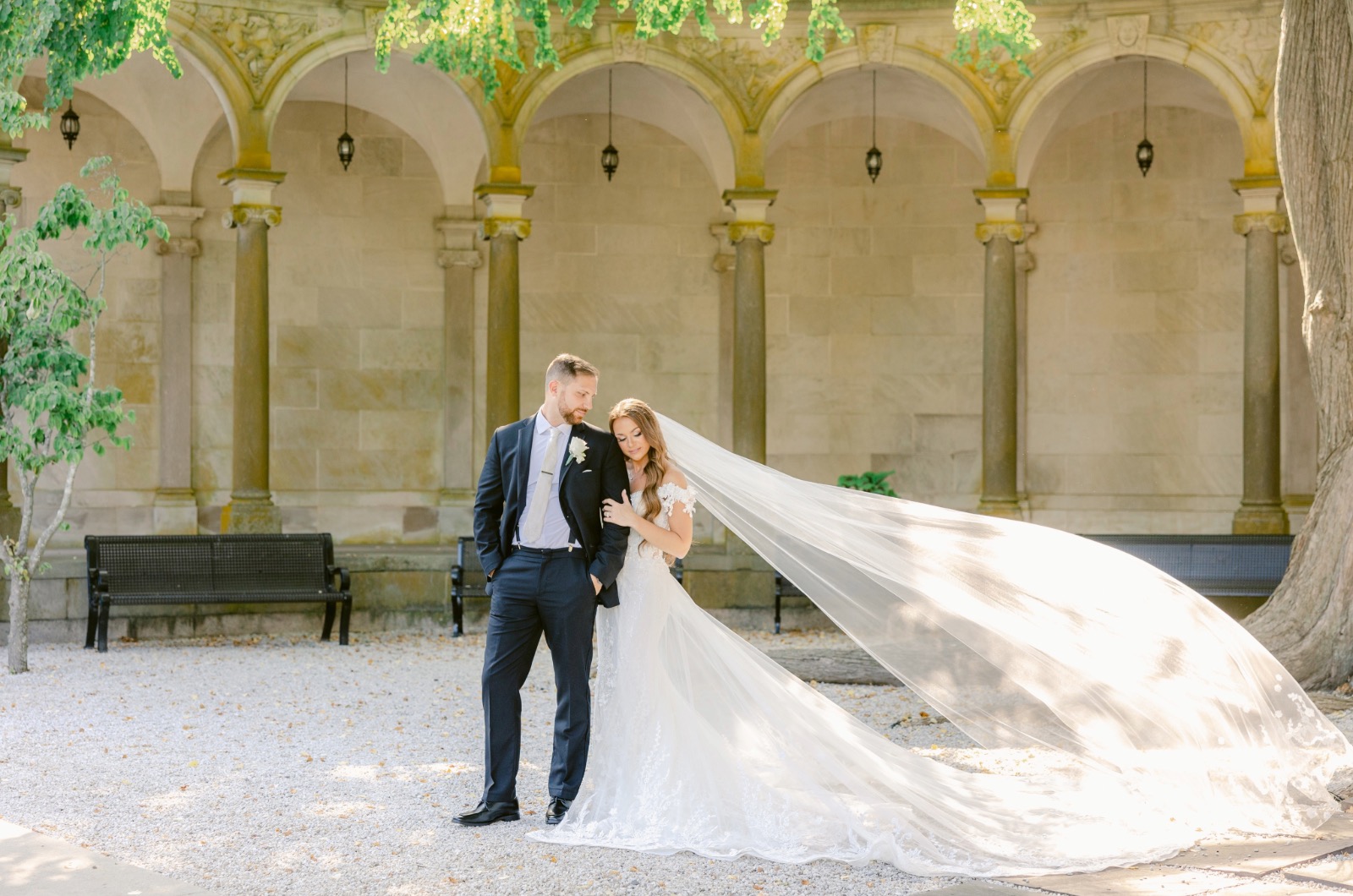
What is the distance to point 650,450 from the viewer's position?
245 inches

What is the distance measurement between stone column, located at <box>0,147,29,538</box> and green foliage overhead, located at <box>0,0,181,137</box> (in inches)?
133

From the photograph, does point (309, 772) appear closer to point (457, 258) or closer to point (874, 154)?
point (457, 258)

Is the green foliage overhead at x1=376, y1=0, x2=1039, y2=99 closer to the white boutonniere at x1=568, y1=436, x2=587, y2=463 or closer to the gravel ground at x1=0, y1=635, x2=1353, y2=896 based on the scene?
the gravel ground at x1=0, y1=635, x2=1353, y2=896

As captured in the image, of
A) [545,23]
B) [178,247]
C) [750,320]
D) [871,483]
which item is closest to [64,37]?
[545,23]

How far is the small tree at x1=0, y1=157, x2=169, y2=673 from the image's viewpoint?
33.2 feet

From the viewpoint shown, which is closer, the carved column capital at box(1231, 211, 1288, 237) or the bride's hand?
the bride's hand

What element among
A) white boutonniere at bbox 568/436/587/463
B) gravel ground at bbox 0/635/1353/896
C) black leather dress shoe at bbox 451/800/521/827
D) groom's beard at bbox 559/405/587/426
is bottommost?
gravel ground at bbox 0/635/1353/896

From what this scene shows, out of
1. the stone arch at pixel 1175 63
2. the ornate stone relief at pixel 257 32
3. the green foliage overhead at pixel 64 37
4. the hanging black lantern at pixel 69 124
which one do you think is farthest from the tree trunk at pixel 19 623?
the stone arch at pixel 1175 63

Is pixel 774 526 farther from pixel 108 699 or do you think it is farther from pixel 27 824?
pixel 108 699

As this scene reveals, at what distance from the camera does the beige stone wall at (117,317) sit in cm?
1564

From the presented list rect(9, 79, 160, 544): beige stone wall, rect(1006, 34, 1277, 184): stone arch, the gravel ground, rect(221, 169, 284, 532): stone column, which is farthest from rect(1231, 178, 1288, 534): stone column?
rect(9, 79, 160, 544): beige stone wall

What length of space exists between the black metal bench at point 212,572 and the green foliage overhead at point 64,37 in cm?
429

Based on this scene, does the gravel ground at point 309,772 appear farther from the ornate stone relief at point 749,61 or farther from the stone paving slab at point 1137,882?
the ornate stone relief at point 749,61

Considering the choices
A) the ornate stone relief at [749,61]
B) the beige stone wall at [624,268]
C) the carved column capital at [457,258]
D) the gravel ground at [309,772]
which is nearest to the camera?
the gravel ground at [309,772]
